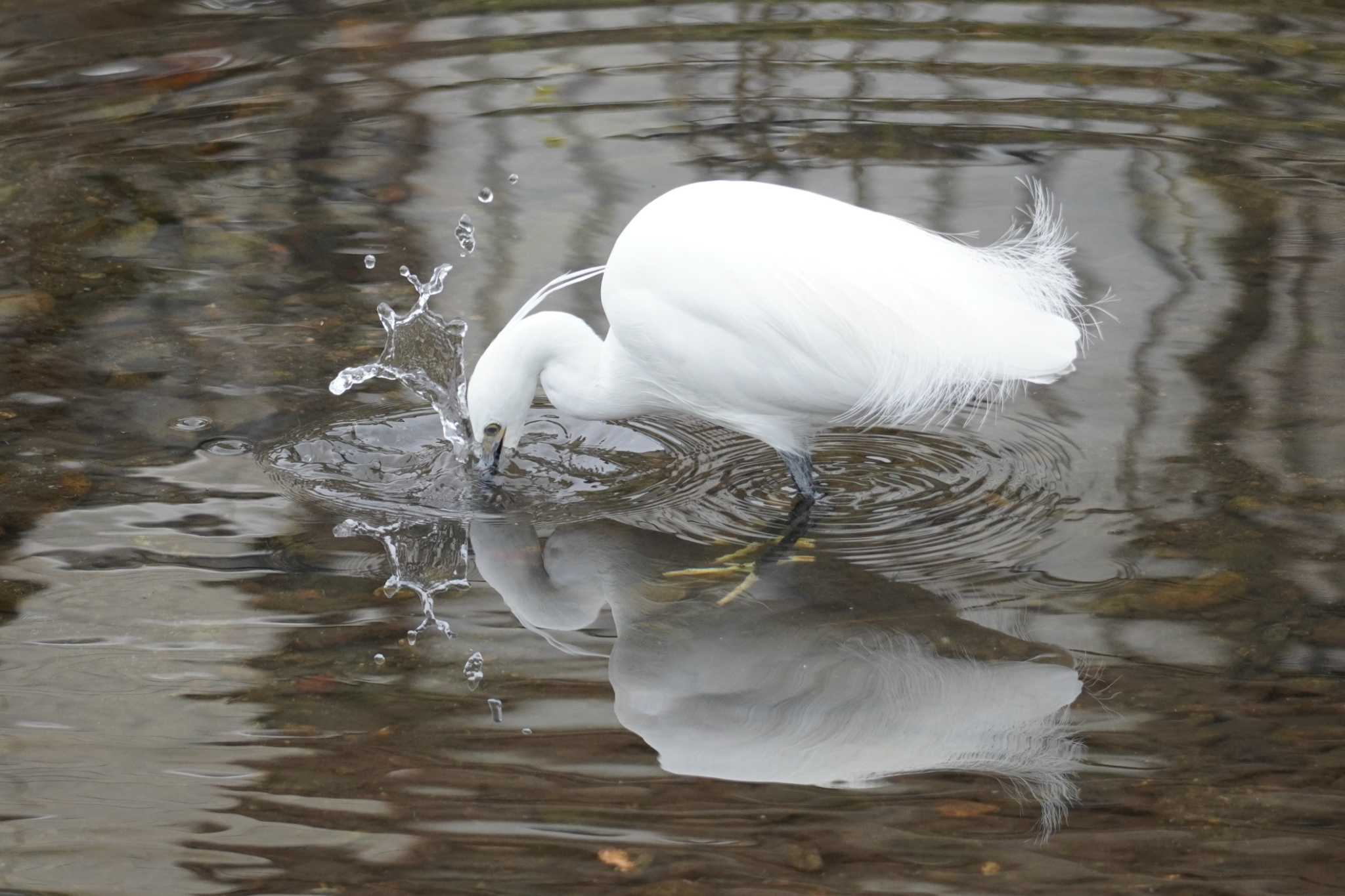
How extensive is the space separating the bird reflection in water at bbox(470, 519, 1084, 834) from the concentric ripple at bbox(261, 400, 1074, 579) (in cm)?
13

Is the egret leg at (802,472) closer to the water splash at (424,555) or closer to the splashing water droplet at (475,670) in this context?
the water splash at (424,555)

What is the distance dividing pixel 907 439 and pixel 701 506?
809mm

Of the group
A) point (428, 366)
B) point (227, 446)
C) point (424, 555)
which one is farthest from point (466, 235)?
point (424, 555)

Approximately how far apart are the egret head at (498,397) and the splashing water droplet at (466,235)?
1085 mm

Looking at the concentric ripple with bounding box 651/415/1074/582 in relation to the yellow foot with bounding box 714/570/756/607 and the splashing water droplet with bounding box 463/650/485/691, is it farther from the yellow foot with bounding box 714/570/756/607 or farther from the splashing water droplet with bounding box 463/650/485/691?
the splashing water droplet with bounding box 463/650/485/691

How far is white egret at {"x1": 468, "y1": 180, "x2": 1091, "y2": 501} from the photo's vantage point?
4016 mm

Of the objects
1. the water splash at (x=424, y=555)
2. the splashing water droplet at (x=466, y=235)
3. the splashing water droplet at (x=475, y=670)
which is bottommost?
the water splash at (x=424, y=555)

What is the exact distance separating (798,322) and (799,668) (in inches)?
39.3

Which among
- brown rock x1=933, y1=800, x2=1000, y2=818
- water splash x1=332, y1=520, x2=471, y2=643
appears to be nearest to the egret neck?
water splash x1=332, y1=520, x2=471, y2=643

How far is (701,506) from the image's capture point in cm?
430

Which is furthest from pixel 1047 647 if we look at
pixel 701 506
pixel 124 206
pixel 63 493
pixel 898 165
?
pixel 124 206

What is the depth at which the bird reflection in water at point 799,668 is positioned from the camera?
10.4ft

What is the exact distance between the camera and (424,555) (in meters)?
4.12

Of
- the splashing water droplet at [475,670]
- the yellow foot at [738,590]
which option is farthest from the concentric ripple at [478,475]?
the splashing water droplet at [475,670]
